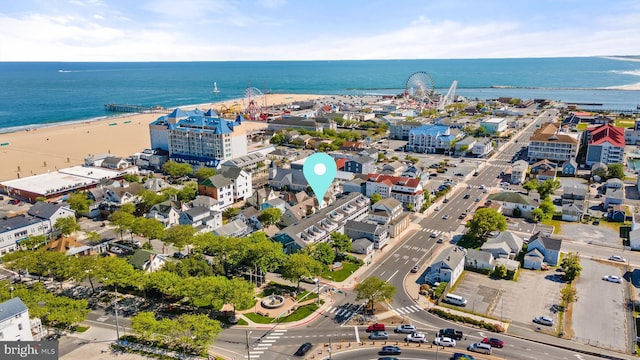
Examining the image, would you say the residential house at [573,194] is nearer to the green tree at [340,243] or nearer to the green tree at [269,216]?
the green tree at [340,243]

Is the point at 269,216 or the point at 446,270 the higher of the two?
the point at 269,216

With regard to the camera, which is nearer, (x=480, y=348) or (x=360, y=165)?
(x=480, y=348)

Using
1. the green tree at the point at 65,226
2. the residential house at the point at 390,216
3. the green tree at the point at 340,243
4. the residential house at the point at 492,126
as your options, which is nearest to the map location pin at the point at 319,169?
the residential house at the point at 390,216

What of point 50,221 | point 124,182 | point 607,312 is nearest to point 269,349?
point 607,312

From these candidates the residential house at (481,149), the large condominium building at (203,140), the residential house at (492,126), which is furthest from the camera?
the residential house at (492,126)

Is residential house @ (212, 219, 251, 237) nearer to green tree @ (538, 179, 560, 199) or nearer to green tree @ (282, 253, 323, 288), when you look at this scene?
green tree @ (282, 253, 323, 288)

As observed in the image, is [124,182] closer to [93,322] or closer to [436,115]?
[93,322]

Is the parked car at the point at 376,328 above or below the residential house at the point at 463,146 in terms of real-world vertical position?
below

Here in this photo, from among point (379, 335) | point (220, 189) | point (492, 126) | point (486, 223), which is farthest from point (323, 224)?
point (492, 126)

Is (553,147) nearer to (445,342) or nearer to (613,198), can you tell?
(613,198)
